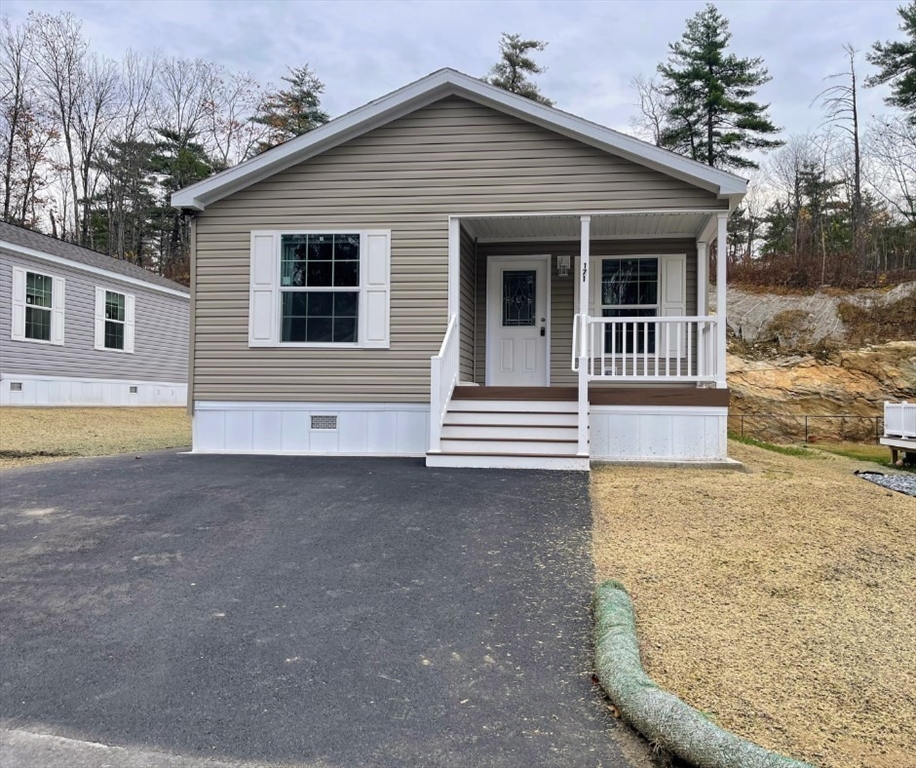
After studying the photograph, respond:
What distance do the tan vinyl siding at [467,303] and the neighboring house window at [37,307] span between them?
10.8 metres

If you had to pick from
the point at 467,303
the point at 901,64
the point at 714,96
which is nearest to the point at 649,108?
the point at 714,96

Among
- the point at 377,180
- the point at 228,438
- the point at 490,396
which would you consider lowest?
the point at 228,438

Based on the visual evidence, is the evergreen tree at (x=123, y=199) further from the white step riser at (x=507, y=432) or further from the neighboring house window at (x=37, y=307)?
the white step riser at (x=507, y=432)

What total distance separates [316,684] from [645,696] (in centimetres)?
138

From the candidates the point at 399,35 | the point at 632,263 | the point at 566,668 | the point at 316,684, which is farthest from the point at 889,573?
the point at 399,35

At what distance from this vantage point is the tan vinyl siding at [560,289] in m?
9.37

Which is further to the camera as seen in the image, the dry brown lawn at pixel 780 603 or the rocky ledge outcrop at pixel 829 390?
the rocky ledge outcrop at pixel 829 390

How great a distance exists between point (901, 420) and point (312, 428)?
9081 mm

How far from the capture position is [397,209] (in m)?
8.32

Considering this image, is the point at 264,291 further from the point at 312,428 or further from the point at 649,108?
the point at 649,108

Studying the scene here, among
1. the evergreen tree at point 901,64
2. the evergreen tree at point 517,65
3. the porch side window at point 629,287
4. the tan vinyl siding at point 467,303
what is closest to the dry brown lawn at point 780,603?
the tan vinyl siding at point 467,303

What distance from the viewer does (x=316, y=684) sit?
2863mm

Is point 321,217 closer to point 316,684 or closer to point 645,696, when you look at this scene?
point 316,684

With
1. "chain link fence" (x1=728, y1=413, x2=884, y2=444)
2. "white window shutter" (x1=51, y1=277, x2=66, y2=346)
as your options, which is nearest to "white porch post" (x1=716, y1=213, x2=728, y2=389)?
"chain link fence" (x1=728, y1=413, x2=884, y2=444)
